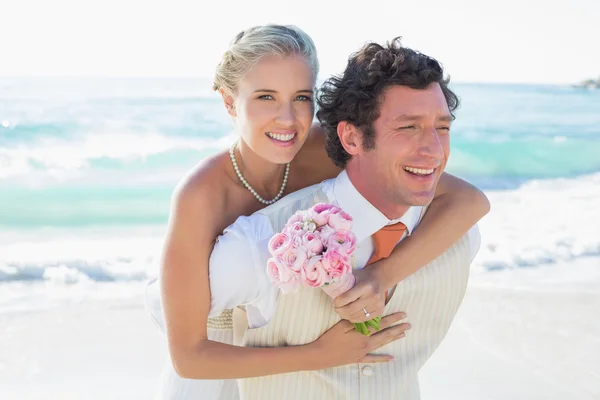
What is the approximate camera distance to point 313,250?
2.42 m

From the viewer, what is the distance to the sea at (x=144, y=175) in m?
9.03

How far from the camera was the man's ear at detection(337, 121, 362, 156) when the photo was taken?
2.94 meters

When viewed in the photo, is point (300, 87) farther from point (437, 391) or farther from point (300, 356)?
point (437, 391)

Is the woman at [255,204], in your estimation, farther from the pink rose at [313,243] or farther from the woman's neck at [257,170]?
the pink rose at [313,243]

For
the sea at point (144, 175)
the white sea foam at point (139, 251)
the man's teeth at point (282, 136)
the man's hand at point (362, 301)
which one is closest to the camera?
the man's hand at point (362, 301)

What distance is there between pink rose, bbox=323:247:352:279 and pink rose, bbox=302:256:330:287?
0.06 feet

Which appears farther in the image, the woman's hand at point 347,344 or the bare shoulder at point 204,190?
the bare shoulder at point 204,190

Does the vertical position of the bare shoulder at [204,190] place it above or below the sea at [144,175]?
above

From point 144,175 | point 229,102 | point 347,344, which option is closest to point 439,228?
point 347,344

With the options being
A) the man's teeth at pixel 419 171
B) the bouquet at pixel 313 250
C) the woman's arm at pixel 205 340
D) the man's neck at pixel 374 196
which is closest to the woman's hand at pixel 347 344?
the woman's arm at pixel 205 340

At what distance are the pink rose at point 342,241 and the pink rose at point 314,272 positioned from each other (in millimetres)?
66

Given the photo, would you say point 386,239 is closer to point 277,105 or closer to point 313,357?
point 313,357

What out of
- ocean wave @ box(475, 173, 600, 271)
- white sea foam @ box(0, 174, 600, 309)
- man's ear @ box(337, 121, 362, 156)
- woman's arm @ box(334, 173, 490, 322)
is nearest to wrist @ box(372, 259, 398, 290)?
woman's arm @ box(334, 173, 490, 322)

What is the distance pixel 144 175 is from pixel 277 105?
13.3 meters
